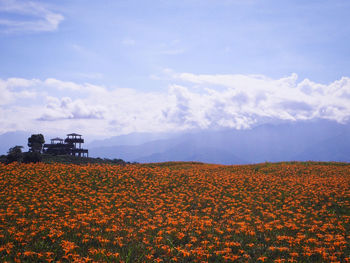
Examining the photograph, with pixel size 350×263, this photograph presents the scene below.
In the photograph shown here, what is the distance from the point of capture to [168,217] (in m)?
14.0

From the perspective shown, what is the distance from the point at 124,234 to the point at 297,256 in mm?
6767

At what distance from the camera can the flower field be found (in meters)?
10.1

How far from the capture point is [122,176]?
2338 centimetres

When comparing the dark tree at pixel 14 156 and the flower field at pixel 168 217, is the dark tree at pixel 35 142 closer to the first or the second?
the dark tree at pixel 14 156

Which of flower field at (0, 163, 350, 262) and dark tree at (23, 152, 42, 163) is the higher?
dark tree at (23, 152, 42, 163)

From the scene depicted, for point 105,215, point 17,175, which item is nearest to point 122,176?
point 17,175

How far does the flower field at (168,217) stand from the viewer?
33.3 feet

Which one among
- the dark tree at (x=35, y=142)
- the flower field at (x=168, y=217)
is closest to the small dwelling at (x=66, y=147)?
the dark tree at (x=35, y=142)

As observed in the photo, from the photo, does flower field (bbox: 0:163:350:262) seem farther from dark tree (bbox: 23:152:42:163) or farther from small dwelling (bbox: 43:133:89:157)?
small dwelling (bbox: 43:133:89:157)

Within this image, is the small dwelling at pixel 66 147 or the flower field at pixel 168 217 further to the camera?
the small dwelling at pixel 66 147

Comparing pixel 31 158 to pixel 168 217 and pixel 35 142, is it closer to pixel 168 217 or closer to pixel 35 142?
pixel 35 142

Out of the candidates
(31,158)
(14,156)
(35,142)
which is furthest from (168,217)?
(35,142)

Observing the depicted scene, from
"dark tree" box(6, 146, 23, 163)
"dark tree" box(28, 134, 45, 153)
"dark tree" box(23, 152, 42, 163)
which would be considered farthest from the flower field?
"dark tree" box(28, 134, 45, 153)

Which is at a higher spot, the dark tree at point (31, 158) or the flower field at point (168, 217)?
the dark tree at point (31, 158)
